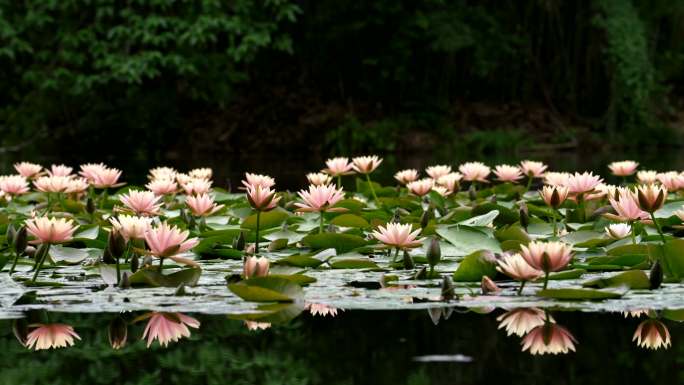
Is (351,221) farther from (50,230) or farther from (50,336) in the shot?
(50,336)

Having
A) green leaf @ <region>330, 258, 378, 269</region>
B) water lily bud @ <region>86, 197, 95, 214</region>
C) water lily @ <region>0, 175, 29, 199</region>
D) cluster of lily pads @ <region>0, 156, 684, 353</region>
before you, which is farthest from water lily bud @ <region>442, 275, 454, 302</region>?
water lily @ <region>0, 175, 29, 199</region>

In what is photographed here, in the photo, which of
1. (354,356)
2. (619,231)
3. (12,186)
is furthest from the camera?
(12,186)

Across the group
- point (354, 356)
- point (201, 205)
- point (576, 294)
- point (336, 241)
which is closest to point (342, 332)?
point (354, 356)

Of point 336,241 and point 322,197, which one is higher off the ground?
point 322,197

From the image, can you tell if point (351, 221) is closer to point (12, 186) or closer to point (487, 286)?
point (487, 286)

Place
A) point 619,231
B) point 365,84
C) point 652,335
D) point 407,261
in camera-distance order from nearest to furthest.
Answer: point 652,335
point 407,261
point 619,231
point 365,84

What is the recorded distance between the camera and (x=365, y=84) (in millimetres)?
14914

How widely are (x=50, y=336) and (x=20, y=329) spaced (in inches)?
4.1

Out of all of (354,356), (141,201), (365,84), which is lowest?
(354,356)

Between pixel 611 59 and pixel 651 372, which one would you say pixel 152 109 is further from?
pixel 651 372

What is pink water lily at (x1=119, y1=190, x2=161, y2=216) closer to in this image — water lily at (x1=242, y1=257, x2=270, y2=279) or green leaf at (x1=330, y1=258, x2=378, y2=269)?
green leaf at (x1=330, y1=258, x2=378, y2=269)

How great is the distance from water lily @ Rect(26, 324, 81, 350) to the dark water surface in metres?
0.02

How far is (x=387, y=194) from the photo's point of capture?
16.4 feet

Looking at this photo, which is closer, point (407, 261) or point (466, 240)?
point (407, 261)
